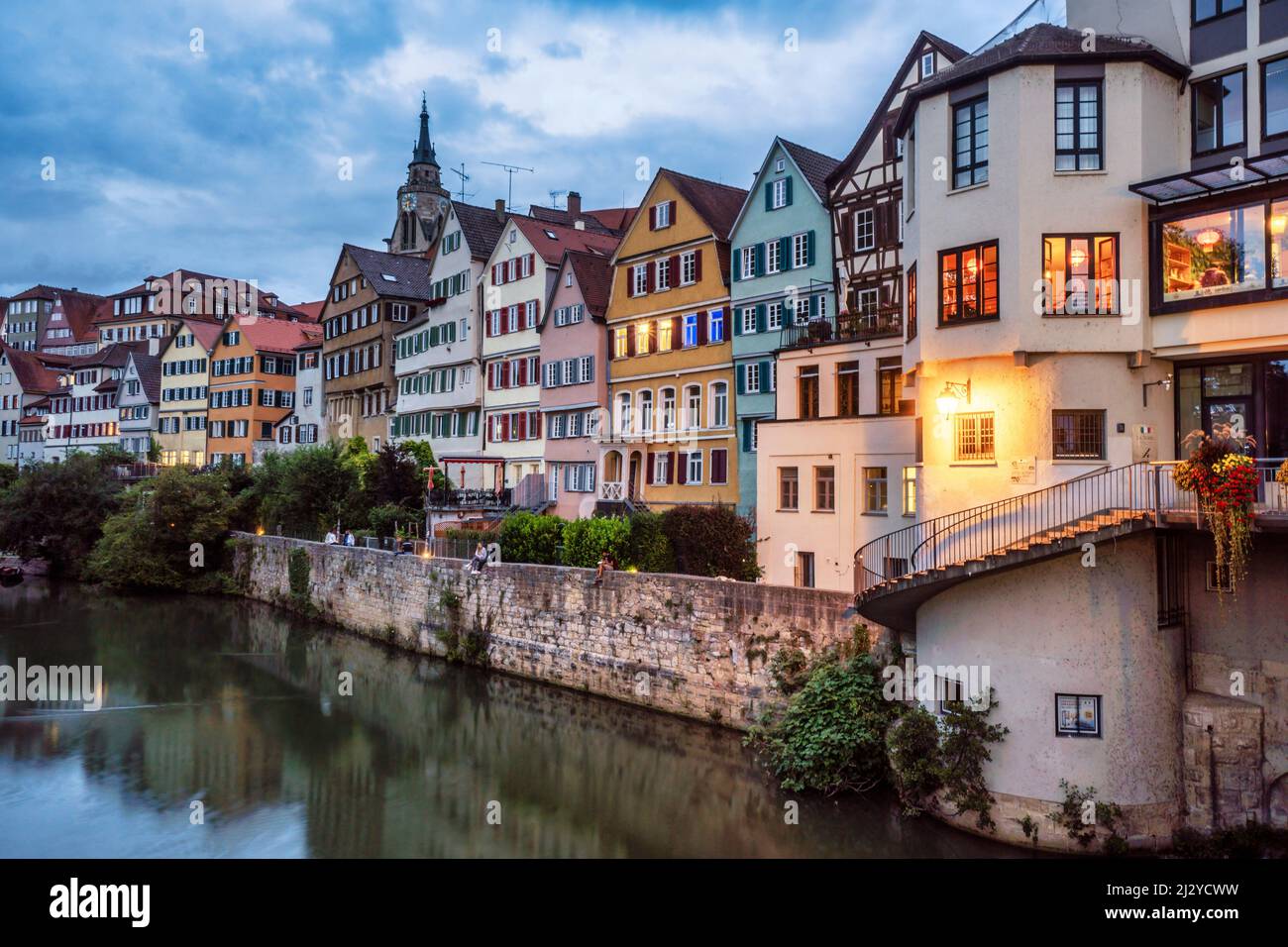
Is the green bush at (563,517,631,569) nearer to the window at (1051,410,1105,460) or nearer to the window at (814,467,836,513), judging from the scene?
the window at (814,467,836,513)

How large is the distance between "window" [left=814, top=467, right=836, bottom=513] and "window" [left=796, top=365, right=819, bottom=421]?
203 cm

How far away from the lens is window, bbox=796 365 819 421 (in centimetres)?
2897

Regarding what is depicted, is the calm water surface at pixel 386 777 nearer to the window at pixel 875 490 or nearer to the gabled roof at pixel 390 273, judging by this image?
the window at pixel 875 490

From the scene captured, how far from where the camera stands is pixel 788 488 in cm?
2867

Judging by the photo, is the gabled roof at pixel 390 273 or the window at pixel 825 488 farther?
the gabled roof at pixel 390 273

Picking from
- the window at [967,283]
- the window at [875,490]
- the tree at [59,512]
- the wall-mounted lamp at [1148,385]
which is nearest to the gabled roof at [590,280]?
the window at [875,490]

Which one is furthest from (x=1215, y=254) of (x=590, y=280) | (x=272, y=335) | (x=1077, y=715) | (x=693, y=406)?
(x=272, y=335)

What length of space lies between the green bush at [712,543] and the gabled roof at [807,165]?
10.8 metres

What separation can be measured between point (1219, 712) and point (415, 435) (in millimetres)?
44348

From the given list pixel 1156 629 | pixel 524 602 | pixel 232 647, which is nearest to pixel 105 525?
pixel 232 647

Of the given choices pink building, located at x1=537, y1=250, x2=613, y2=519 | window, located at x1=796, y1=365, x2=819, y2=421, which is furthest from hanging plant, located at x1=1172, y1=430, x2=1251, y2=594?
pink building, located at x1=537, y1=250, x2=613, y2=519

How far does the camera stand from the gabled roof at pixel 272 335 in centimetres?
7175

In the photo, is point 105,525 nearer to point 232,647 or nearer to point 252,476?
point 252,476

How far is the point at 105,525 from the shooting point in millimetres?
52188
